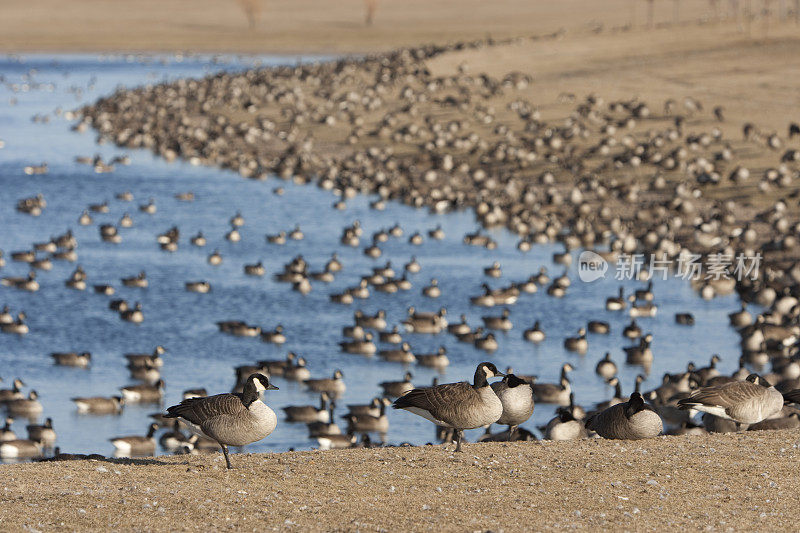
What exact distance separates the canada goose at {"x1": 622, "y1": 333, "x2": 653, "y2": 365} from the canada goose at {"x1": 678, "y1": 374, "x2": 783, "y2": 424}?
13.2 metres

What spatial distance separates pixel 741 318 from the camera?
115 feet

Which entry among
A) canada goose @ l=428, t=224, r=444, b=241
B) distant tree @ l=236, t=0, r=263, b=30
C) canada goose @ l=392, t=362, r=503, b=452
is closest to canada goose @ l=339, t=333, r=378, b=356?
canada goose @ l=428, t=224, r=444, b=241

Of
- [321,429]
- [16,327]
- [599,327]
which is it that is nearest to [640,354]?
[599,327]

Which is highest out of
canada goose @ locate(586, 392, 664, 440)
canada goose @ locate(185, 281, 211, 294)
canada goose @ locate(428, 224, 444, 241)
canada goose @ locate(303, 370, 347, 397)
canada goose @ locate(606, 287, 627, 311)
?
canada goose @ locate(428, 224, 444, 241)

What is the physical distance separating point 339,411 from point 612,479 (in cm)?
1443

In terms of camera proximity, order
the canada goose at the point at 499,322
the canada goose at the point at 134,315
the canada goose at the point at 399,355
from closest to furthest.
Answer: the canada goose at the point at 399,355 → the canada goose at the point at 499,322 → the canada goose at the point at 134,315

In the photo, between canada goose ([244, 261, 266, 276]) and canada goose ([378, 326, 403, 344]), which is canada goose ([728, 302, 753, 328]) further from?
canada goose ([244, 261, 266, 276])

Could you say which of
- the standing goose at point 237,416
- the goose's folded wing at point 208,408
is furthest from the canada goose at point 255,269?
the standing goose at point 237,416

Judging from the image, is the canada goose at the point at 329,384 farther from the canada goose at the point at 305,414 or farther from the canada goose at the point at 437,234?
the canada goose at the point at 437,234

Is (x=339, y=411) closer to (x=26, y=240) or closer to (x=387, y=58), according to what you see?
(x=26, y=240)

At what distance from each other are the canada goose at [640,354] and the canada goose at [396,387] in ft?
21.3

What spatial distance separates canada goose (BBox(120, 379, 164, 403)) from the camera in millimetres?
28531

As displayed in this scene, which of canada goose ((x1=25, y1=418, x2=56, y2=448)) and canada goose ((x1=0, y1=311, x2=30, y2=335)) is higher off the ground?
canada goose ((x1=0, y1=311, x2=30, y2=335))

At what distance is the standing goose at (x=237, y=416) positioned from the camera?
14570 millimetres
